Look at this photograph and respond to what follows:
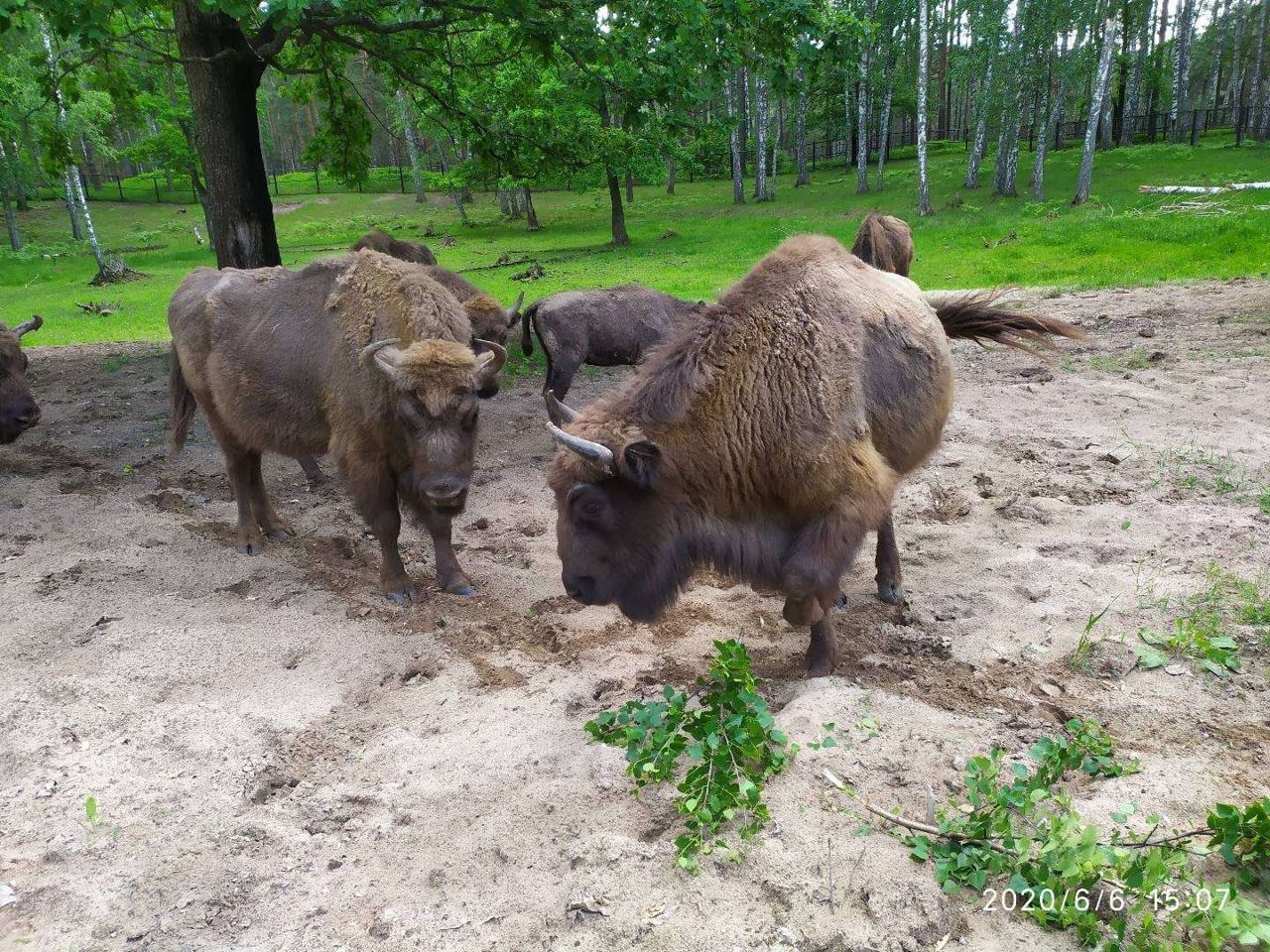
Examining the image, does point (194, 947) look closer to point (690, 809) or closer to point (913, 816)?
point (690, 809)

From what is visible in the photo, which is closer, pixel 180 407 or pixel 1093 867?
pixel 1093 867

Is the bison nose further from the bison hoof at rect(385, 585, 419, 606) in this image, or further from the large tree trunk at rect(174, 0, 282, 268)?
the large tree trunk at rect(174, 0, 282, 268)

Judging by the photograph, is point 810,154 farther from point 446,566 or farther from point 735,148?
point 446,566

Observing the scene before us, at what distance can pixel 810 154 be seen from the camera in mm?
56188

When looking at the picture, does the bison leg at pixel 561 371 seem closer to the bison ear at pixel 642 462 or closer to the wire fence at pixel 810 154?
the bison ear at pixel 642 462

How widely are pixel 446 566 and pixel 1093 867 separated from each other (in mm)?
4105

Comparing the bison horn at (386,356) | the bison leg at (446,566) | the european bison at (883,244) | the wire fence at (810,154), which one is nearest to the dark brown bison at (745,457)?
the bison horn at (386,356)

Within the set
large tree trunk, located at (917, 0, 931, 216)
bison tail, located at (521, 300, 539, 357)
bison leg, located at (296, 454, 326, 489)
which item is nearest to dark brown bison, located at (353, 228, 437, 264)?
bison tail, located at (521, 300, 539, 357)

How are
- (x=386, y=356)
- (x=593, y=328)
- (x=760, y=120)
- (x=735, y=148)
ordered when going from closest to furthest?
(x=386, y=356)
(x=593, y=328)
(x=760, y=120)
(x=735, y=148)

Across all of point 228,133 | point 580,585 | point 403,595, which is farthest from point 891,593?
point 228,133

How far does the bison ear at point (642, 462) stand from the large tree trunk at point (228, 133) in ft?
26.0

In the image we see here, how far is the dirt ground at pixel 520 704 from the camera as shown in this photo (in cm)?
269

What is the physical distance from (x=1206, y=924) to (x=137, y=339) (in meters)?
17.8
